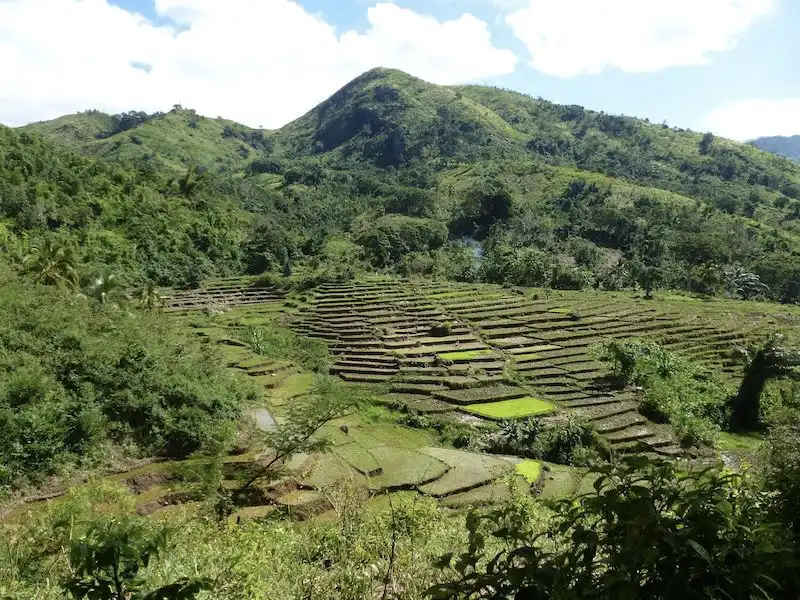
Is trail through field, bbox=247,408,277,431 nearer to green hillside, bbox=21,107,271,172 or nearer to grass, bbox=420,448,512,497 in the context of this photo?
grass, bbox=420,448,512,497

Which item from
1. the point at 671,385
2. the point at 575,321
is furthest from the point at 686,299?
the point at 671,385

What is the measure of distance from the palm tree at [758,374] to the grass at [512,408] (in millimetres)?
12086

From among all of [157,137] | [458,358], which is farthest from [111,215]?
[157,137]

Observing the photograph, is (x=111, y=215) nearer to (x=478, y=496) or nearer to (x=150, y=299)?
(x=150, y=299)

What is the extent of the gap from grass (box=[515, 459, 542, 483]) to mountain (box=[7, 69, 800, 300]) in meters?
43.2

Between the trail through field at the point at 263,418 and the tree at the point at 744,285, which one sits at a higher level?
the tree at the point at 744,285

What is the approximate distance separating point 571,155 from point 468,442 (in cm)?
13339

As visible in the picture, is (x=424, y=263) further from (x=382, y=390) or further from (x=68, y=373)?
(x=68, y=373)

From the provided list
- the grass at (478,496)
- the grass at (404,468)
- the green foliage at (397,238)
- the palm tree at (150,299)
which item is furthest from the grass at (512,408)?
the green foliage at (397,238)

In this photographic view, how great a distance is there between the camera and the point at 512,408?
29.0 meters

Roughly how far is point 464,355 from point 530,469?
16.2 metres

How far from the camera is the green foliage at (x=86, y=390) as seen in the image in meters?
13.2

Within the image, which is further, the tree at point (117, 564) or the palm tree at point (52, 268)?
the palm tree at point (52, 268)

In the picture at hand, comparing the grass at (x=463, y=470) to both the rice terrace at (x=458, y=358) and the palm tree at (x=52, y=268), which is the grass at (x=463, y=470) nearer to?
the rice terrace at (x=458, y=358)
